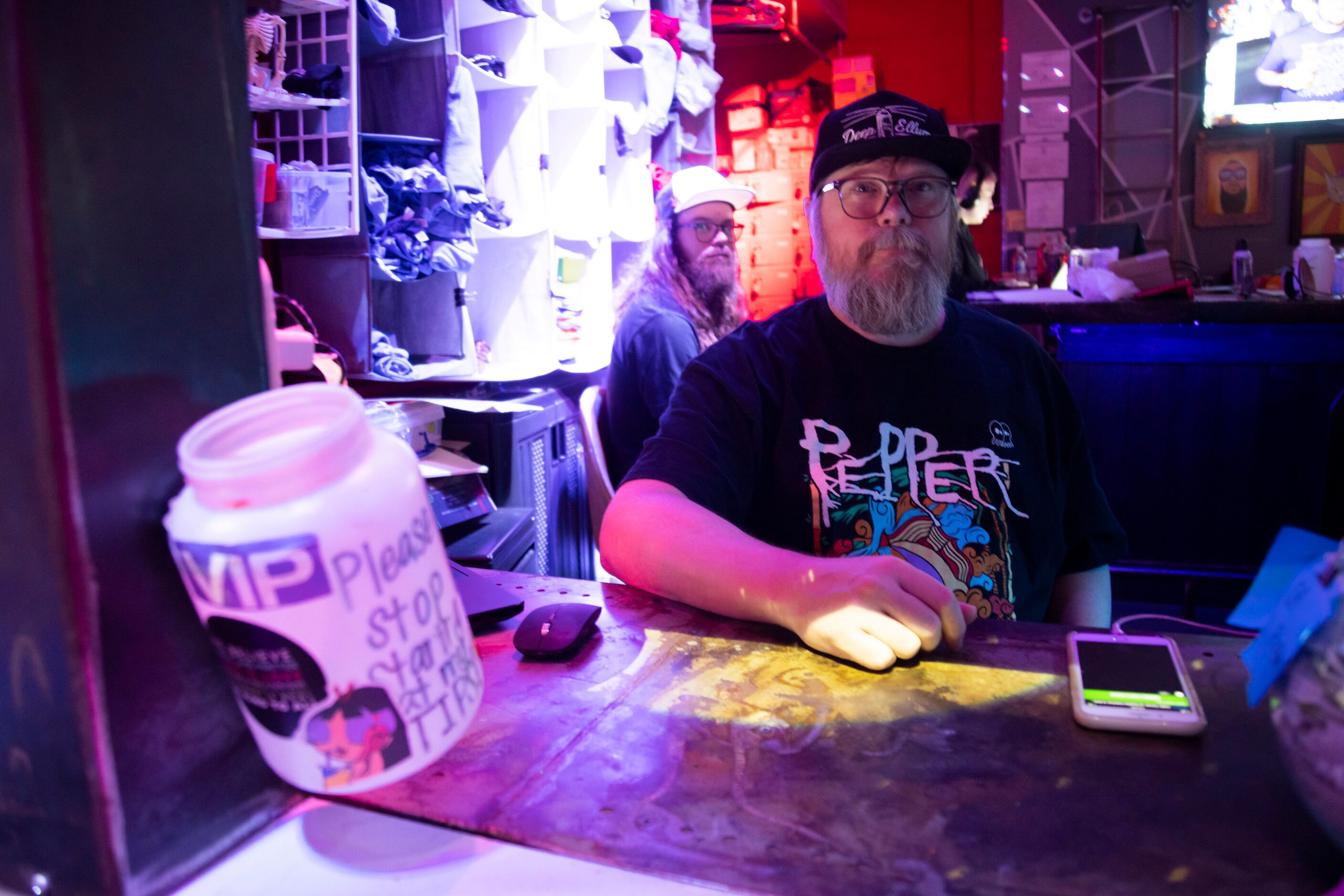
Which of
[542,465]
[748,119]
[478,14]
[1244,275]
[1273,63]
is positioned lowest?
[542,465]

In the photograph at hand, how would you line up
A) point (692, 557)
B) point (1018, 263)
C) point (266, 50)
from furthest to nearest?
point (1018, 263)
point (266, 50)
point (692, 557)

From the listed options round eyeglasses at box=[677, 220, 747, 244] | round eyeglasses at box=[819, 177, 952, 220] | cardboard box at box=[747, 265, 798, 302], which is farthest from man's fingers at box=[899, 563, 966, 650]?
cardboard box at box=[747, 265, 798, 302]

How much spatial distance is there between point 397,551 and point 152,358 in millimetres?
197

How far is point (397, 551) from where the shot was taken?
481 millimetres

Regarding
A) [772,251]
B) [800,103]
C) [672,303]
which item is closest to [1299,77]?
[800,103]

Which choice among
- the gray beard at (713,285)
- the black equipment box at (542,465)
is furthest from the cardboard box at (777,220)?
the black equipment box at (542,465)

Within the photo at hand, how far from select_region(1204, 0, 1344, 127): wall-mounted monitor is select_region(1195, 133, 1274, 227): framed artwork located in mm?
145

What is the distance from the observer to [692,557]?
1.01 m

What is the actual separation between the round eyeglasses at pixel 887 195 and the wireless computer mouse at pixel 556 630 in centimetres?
94

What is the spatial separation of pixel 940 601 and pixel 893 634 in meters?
0.06

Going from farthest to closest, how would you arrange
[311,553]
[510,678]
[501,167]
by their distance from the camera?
[501,167] → [510,678] → [311,553]

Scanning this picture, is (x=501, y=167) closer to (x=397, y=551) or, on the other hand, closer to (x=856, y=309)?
(x=856, y=309)

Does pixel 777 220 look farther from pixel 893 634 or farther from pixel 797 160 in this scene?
pixel 893 634

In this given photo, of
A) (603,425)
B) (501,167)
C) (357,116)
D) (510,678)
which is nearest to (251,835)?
(510,678)
